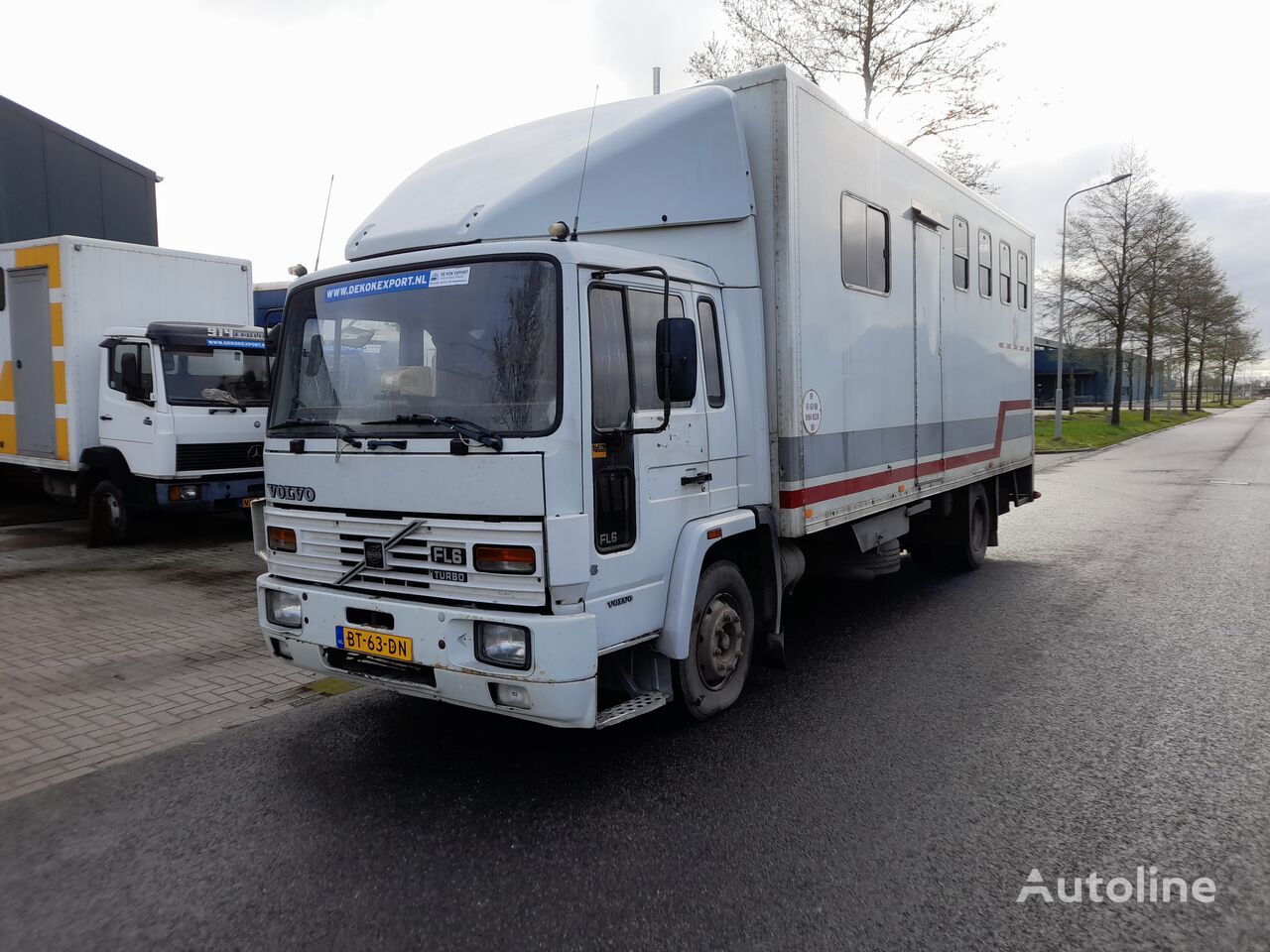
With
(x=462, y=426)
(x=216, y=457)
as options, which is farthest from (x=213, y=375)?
(x=462, y=426)

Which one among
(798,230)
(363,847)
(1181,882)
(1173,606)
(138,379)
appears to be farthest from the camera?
(138,379)

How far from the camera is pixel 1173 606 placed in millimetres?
7523

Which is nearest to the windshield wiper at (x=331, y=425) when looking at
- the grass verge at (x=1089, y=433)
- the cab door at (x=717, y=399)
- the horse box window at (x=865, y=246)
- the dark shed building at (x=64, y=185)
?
the cab door at (x=717, y=399)

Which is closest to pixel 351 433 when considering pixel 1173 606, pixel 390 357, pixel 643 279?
pixel 390 357

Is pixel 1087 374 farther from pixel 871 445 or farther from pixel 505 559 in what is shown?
pixel 505 559

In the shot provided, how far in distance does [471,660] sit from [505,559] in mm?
460

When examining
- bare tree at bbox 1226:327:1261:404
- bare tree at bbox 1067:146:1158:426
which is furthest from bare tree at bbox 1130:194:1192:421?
bare tree at bbox 1226:327:1261:404

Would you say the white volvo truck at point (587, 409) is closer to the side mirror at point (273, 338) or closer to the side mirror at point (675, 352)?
the side mirror at point (675, 352)

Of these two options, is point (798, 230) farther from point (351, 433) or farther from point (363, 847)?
point (363, 847)

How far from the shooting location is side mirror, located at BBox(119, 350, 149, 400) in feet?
33.7

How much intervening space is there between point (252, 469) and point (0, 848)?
24.3ft

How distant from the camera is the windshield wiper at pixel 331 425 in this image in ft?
13.7

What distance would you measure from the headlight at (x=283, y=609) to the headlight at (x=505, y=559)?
1.16 m

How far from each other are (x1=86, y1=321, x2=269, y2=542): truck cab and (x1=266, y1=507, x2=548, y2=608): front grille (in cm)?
613
